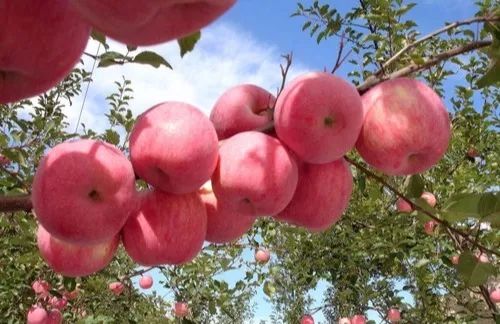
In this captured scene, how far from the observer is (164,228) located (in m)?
1.17

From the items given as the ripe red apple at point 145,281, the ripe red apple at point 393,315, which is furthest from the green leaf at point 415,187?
the ripe red apple at point 145,281

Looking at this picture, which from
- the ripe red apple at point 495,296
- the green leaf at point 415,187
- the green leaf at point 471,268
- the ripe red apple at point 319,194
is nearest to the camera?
the ripe red apple at point 319,194

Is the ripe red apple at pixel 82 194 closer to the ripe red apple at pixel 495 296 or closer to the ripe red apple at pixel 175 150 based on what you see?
the ripe red apple at pixel 175 150

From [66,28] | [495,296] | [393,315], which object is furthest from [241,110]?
[495,296]

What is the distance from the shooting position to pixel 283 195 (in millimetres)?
1161

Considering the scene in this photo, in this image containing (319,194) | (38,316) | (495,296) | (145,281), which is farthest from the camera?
(145,281)

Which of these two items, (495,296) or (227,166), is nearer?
(227,166)

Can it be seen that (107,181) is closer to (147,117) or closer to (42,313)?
(147,117)

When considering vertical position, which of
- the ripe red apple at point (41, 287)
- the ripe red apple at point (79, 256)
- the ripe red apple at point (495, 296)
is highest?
the ripe red apple at point (495, 296)

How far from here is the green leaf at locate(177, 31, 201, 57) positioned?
1109 millimetres

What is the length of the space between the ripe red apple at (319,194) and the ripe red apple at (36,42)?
66 centimetres

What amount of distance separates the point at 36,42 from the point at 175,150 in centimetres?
47

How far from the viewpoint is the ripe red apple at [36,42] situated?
671 millimetres

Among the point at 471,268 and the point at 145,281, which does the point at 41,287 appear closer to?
the point at 145,281
